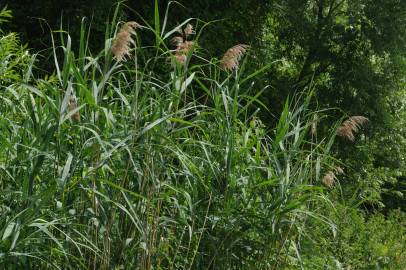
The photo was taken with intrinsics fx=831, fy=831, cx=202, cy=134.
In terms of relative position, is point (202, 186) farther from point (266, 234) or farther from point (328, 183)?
point (328, 183)

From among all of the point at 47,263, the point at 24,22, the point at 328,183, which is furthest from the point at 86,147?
the point at 24,22

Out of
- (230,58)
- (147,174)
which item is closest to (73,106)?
(147,174)

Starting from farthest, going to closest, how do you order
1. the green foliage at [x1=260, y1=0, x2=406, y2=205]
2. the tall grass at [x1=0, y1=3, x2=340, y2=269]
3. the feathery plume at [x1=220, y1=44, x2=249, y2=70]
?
the green foliage at [x1=260, y1=0, x2=406, y2=205], the feathery plume at [x1=220, y1=44, x2=249, y2=70], the tall grass at [x1=0, y1=3, x2=340, y2=269]

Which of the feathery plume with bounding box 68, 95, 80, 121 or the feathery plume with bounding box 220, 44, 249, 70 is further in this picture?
the feathery plume with bounding box 220, 44, 249, 70

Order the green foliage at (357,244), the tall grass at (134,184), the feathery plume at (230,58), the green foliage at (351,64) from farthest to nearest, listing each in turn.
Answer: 1. the green foliage at (351,64)
2. the green foliage at (357,244)
3. the feathery plume at (230,58)
4. the tall grass at (134,184)

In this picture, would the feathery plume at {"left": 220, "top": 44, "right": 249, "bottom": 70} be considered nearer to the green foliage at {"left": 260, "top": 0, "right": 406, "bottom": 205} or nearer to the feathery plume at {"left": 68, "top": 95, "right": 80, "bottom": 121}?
the feathery plume at {"left": 68, "top": 95, "right": 80, "bottom": 121}

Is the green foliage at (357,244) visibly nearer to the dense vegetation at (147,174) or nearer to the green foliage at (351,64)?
the dense vegetation at (147,174)

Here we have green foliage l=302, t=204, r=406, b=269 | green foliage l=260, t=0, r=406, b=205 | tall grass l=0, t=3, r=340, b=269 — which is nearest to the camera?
tall grass l=0, t=3, r=340, b=269

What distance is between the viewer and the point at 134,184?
164 inches

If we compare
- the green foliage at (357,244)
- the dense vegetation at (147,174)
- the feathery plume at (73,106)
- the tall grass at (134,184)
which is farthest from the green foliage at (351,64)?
the feathery plume at (73,106)

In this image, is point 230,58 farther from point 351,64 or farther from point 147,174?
point 351,64

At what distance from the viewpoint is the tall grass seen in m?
3.80

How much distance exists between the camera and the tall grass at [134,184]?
12.5ft

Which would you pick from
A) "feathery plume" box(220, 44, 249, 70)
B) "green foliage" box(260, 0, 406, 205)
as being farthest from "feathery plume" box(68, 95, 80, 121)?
"green foliage" box(260, 0, 406, 205)
